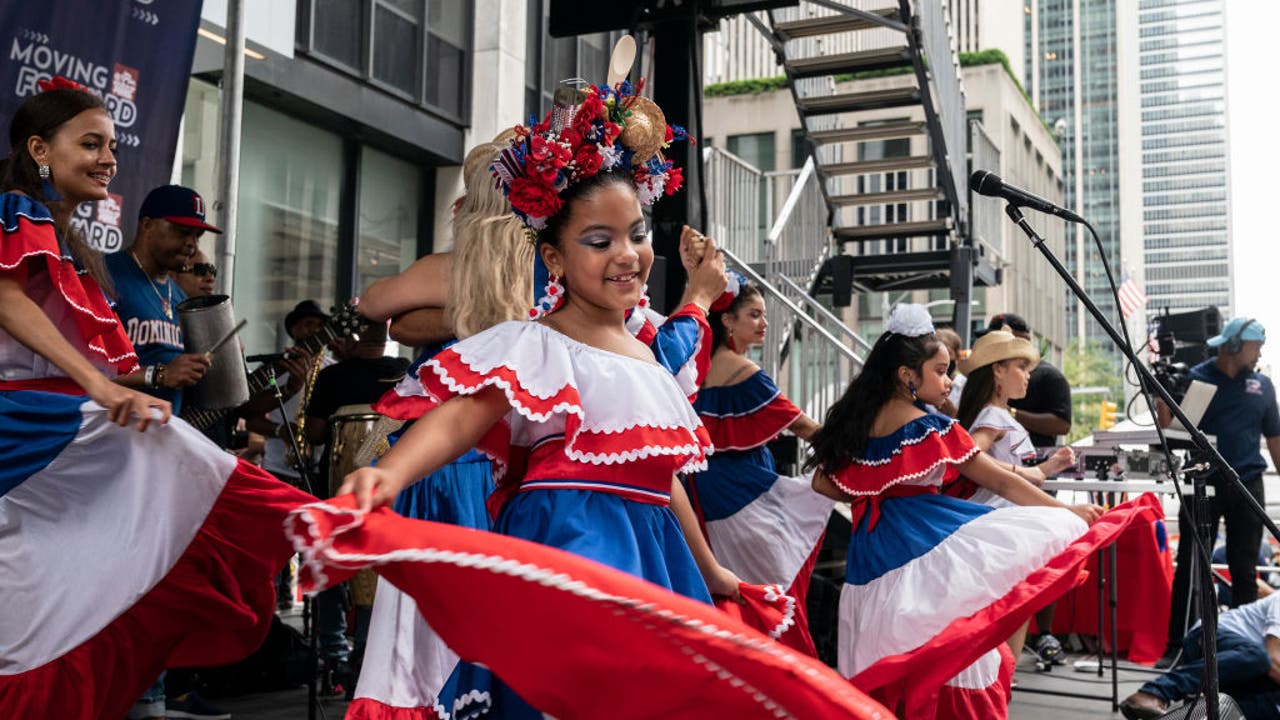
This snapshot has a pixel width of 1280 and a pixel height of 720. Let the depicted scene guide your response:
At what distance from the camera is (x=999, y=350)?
6199 mm

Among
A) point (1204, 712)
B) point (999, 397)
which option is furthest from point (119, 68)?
point (1204, 712)

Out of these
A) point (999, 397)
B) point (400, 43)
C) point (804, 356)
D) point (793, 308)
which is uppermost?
point (400, 43)

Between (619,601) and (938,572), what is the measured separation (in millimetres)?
3015

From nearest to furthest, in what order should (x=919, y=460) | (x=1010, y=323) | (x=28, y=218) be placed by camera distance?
(x=28, y=218)
(x=919, y=460)
(x=1010, y=323)

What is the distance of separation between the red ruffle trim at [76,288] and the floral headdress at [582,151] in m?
1.36

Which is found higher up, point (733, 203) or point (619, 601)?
point (733, 203)

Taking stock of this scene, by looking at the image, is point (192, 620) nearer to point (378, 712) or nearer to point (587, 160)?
point (378, 712)

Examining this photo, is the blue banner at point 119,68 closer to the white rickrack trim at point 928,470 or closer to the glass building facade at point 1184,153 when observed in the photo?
the white rickrack trim at point 928,470

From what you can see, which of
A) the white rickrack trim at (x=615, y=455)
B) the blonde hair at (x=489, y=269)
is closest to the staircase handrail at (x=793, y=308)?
the blonde hair at (x=489, y=269)

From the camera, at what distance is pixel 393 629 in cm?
343

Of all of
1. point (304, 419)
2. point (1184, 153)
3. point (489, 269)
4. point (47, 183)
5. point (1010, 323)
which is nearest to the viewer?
point (489, 269)

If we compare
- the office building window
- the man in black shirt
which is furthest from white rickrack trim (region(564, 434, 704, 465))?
the office building window

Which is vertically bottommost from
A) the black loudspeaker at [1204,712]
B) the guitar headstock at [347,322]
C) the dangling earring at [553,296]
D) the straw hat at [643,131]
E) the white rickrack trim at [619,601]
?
the black loudspeaker at [1204,712]

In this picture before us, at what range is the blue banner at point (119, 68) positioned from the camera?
480cm
